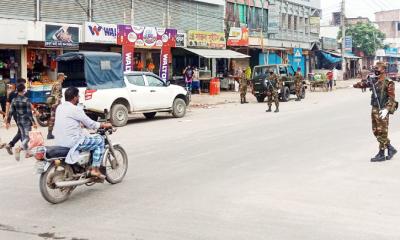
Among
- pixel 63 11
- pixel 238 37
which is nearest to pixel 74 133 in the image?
pixel 63 11

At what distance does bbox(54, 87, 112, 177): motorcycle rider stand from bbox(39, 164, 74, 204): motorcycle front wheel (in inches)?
8.7

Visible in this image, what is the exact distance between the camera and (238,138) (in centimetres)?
1320

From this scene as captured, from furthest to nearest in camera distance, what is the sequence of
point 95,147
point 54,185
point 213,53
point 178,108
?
point 213,53 → point 178,108 → point 95,147 → point 54,185

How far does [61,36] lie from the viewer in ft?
75.8

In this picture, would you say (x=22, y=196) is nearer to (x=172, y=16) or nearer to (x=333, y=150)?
(x=333, y=150)

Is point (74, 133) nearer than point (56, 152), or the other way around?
point (56, 152)

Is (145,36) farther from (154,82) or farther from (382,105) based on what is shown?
(382,105)

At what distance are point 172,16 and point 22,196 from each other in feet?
81.5

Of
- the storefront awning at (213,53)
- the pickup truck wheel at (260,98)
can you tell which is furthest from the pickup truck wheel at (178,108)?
the storefront awning at (213,53)

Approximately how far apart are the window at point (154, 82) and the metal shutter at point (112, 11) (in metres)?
8.48

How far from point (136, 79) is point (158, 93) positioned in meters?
0.95

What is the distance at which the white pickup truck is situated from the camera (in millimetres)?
16594

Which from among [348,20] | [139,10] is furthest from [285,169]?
[348,20]

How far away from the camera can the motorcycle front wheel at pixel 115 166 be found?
7.98 m
